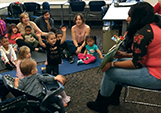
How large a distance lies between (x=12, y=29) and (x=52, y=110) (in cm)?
245

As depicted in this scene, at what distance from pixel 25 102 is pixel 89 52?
84.0 inches

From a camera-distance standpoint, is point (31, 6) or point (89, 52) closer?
point (89, 52)

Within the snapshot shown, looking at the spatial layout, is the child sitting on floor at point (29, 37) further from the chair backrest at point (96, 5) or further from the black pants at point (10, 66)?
the chair backrest at point (96, 5)

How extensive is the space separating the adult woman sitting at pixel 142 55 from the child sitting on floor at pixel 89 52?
5.16 feet

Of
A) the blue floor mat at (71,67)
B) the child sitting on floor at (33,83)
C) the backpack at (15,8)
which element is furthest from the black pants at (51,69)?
the backpack at (15,8)

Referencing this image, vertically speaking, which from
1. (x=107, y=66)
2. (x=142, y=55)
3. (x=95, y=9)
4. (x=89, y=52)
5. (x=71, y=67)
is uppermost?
(x=95, y=9)

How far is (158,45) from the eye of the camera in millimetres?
1614

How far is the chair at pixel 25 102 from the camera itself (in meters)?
1.42

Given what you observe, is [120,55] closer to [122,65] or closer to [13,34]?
[122,65]

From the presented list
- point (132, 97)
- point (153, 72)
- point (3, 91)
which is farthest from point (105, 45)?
point (3, 91)

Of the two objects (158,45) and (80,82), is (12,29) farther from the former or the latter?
(158,45)

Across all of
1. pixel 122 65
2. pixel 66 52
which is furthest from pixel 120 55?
pixel 66 52

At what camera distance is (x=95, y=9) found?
223 inches

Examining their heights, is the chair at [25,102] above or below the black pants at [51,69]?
above
